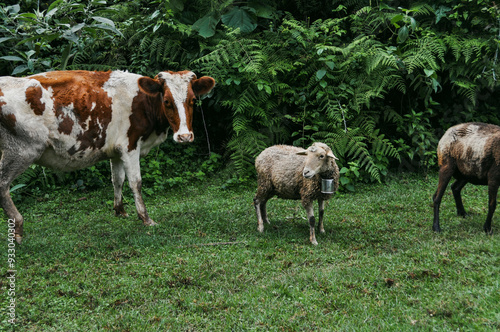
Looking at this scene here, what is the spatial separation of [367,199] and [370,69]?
3.02m

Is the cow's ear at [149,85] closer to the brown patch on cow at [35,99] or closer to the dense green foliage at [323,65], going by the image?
the brown patch on cow at [35,99]

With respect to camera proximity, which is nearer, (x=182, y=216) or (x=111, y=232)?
(x=111, y=232)

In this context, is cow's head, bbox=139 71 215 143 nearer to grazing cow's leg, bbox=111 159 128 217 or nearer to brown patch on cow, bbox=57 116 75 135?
brown patch on cow, bbox=57 116 75 135

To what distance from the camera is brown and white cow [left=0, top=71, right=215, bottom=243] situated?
6285mm

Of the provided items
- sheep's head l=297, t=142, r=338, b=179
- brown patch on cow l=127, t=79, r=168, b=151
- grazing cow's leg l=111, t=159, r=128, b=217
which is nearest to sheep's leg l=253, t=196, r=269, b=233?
sheep's head l=297, t=142, r=338, b=179

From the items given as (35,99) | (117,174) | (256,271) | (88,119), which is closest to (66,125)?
(88,119)

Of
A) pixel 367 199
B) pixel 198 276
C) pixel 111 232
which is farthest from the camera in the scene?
pixel 367 199

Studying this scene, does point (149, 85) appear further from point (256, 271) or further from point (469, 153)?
point (469, 153)

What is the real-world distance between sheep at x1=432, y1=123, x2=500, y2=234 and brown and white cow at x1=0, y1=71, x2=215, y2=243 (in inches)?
157

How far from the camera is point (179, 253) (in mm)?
6422

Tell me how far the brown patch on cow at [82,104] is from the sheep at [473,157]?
17.4ft

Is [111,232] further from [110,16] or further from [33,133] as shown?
[110,16]

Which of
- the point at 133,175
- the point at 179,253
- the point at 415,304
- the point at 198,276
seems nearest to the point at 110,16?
the point at 133,175

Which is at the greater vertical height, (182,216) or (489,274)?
(489,274)
